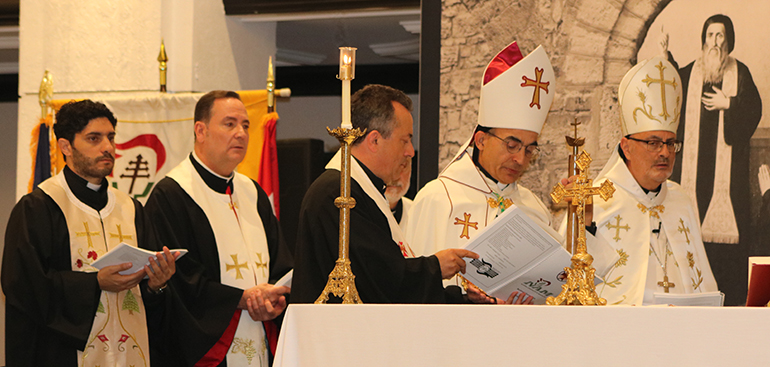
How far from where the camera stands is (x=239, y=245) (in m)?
4.33

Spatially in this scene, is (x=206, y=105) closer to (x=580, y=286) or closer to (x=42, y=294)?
(x=42, y=294)

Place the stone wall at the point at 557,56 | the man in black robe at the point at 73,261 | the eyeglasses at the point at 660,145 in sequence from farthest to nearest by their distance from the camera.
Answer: the stone wall at the point at 557,56
the eyeglasses at the point at 660,145
the man in black robe at the point at 73,261

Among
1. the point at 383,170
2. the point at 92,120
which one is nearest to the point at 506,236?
the point at 383,170

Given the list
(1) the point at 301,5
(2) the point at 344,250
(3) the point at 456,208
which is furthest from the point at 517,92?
(1) the point at 301,5

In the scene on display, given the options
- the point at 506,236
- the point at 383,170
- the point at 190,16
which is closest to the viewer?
the point at 506,236

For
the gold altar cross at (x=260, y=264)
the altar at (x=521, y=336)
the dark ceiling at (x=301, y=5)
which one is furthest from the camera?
the dark ceiling at (x=301, y=5)

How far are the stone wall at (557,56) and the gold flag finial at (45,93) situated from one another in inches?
116

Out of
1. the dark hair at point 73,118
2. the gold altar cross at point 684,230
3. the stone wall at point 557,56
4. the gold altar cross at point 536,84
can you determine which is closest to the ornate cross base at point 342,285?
the gold altar cross at point 536,84

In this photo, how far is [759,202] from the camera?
5.23m

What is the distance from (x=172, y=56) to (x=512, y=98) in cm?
334

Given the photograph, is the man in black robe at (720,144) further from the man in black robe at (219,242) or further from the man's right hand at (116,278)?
the man's right hand at (116,278)

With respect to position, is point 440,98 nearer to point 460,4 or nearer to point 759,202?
point 460,4

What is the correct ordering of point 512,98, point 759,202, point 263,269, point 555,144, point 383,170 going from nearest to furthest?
1. point 383,170
2. point 512,98
3. point 263,269
4. point 759,202
5. point 555,144

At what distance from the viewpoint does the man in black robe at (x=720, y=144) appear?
17.3 ft
